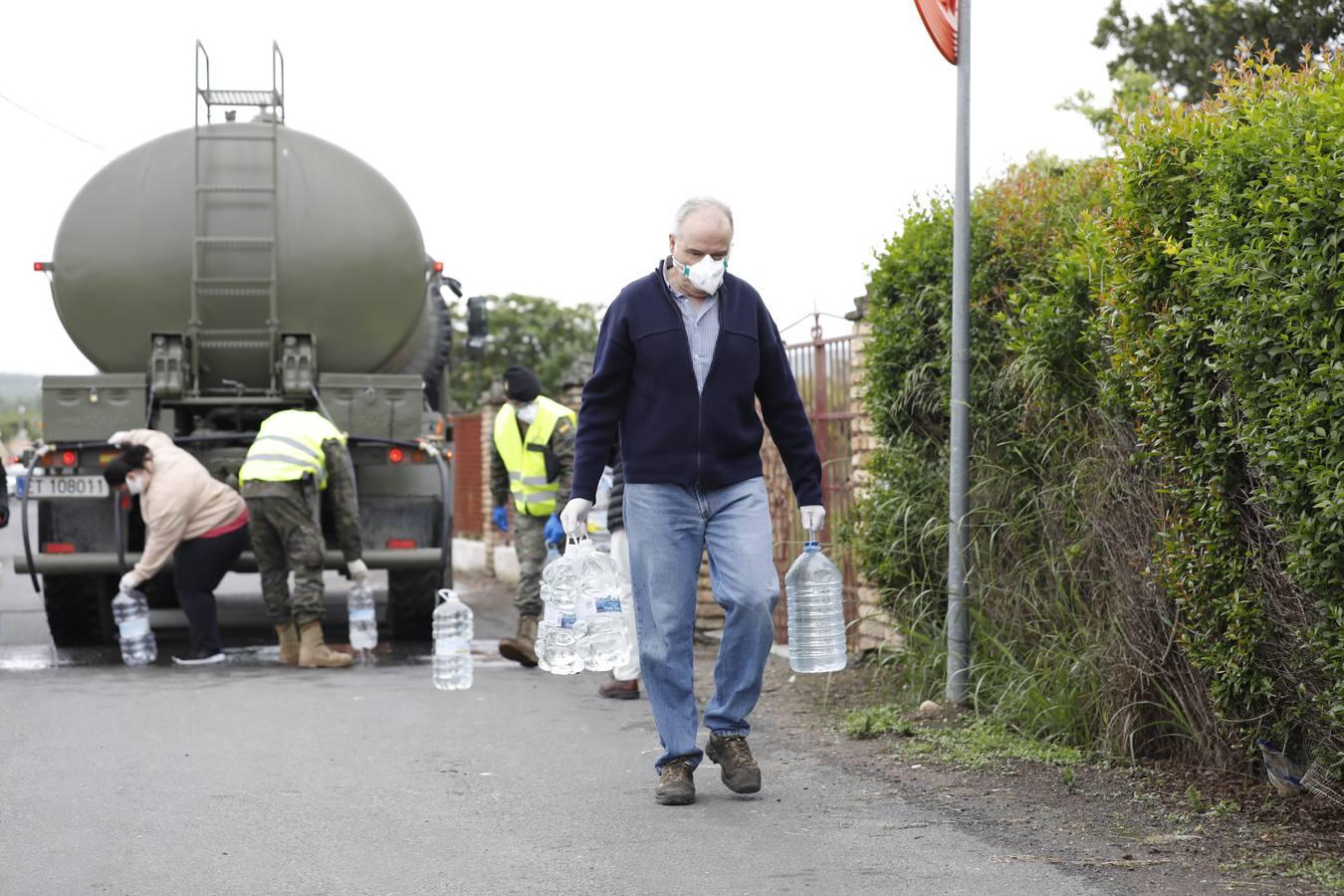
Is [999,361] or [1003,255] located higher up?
[1003,255]

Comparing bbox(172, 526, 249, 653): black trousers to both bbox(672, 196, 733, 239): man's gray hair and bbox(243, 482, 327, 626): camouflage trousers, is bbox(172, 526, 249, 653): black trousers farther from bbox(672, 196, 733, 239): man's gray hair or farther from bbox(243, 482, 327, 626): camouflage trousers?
bbox(672, 196, 733, 239): man's gray hair

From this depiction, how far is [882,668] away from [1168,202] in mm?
3153

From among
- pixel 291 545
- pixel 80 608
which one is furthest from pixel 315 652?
pixel 80 608

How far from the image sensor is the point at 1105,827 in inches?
193

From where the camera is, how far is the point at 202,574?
9820 millimetres

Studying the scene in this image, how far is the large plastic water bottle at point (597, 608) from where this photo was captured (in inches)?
233

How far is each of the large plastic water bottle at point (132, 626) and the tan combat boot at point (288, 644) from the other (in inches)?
32.0

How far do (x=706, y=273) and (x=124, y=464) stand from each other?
5364 mm

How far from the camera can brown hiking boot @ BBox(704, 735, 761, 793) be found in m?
5.51

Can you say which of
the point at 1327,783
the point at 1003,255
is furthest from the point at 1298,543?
the point at 1003,255

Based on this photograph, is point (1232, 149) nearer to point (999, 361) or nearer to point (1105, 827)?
point (1105, 827)

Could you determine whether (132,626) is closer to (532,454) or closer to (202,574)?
(202,574)

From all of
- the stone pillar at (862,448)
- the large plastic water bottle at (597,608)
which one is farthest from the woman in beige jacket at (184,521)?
the large plastic water bottle at (597,608)

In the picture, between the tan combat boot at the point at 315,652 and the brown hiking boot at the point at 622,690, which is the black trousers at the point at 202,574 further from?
the brown hiking boot at the point at 622,690
